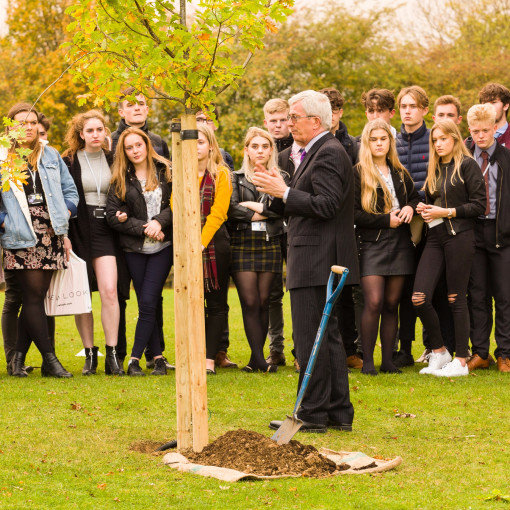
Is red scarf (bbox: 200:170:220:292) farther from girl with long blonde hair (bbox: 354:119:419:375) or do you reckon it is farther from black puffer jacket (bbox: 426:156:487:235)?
black puffer jacket (bbox: 426:156:487:235)

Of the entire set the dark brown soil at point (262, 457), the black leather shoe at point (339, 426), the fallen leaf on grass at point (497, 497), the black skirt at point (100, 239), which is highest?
the black skirt at point (100, 239)

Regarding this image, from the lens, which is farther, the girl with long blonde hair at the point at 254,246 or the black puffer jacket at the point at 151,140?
the black puffer jacket at the point at 151,140

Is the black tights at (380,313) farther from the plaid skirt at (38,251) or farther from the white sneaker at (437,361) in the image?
the plaid skirt at (38,251)

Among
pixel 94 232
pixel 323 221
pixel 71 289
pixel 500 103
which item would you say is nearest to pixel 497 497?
pixel 323 221

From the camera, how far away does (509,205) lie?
9562 millimetres

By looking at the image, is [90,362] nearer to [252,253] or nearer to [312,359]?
[252,253]

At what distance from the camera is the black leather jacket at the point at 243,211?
9422 mm

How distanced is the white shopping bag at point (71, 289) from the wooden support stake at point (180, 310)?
120 inches

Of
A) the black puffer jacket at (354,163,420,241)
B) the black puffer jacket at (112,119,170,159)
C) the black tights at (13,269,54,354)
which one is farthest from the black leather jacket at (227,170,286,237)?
the black tights at (13,269,54,354)

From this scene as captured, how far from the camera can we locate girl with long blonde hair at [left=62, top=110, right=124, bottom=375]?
941 centimetres

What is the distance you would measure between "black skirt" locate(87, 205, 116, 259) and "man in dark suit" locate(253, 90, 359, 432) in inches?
115

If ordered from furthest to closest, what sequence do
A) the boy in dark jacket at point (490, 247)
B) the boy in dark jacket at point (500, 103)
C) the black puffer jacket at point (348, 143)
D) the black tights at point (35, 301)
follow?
1. the boy in dark jacket at point (500, 103)
2. the black puffer jacket at point (348, 143)
3. the boy in dark jacket at point (490, 247)
4. the black tights at point (35, 301)

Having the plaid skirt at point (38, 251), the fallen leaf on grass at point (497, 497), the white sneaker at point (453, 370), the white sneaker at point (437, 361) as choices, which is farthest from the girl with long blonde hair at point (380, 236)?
the fallen leaf on grass at point (497, 497)

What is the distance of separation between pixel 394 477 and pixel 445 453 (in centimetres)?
77
